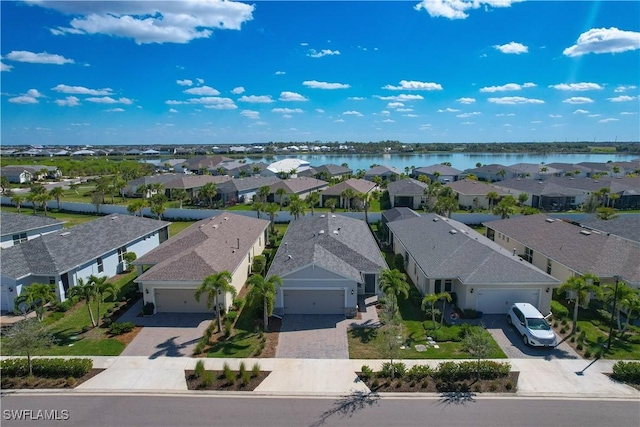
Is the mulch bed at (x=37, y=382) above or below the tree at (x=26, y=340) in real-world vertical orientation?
below

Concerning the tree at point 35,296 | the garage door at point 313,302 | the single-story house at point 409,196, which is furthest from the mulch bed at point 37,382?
the single-story house at point 409,196

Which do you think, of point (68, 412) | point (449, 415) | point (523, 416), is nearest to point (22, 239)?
point (68, 412)

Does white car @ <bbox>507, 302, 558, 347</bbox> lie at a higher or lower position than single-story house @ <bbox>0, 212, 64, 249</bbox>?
lower

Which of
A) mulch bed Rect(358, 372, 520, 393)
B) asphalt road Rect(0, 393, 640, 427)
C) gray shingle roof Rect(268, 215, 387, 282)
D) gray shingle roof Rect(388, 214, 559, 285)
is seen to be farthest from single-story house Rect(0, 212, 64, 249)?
mulch bed Rect(358, 372, 520, 393)

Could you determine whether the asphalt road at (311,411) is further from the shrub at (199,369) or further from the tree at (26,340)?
the tree at (26,340)

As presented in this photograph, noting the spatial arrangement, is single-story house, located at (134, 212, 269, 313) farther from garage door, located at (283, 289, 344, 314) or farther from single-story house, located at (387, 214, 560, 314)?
single-story house, located at (387, 214, 560, 314)

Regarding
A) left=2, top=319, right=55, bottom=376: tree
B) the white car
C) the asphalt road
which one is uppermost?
left=2, top=319, right=55, bottom=376: tree
